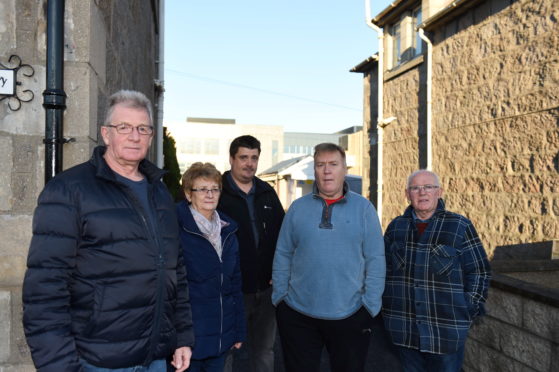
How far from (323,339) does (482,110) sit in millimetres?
6349

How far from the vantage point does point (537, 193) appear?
670 cm

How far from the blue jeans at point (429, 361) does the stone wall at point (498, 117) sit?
4.27m

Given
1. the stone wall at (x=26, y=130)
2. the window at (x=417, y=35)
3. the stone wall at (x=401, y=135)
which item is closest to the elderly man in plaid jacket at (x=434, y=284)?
the stone wall at (x=26, y=130)

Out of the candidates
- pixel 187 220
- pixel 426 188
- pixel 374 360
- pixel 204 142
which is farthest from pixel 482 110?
pixel 204 142

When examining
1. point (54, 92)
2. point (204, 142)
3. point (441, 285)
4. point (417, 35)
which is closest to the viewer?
point (54, 92)

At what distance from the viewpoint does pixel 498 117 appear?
25.0 feet

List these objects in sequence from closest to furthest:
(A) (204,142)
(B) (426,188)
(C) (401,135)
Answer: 1. (B) (426,188)
2. (C) (401,135)
3. (A) (204,142)

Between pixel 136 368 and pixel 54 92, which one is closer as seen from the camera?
pixel 136 368

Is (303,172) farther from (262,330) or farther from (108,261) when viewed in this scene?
(108,261)

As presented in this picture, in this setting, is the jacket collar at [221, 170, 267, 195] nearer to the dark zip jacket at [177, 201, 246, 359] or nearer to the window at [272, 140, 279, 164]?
the dark zip jacket at [177, 201, 246, 359]

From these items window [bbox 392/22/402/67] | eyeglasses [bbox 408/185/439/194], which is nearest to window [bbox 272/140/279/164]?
window [bbox 392/22/402/67]

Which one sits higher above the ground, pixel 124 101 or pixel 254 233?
pixel 124 101

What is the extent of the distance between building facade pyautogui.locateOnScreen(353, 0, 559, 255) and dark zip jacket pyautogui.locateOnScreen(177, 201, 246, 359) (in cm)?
528

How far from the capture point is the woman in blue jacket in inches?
103
